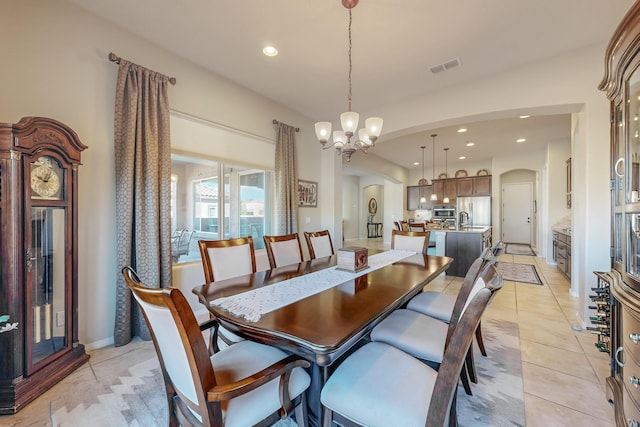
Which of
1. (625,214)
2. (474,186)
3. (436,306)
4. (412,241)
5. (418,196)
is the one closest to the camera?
(625,214)

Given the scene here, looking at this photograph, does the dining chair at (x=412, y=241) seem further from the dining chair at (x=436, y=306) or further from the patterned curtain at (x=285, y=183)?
the patterned curtain at (x=285, y=183)

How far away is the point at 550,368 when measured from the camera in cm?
205

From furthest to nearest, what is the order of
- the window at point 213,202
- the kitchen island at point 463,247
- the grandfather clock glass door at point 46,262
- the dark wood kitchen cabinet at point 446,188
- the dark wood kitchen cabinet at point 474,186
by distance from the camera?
the dark wood kitchen cabinet at point 446,188 < the dark wood kitchen cabinet at point 474,186 < the kitchen island at point 463,247 < the window at point 213,202 < the grandfather clock glass door at point 46,262

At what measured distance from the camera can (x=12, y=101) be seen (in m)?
1.93

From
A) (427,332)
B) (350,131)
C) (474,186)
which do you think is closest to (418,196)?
(474,186)

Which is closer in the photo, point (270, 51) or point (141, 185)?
point (141, 185)

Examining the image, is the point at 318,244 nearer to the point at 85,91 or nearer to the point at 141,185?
the point at 141,185

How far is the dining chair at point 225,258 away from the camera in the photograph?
6.73 ft

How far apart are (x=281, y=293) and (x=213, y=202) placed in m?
2.52

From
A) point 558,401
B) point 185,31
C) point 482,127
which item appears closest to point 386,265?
point 558,401

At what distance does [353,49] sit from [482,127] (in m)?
3.98

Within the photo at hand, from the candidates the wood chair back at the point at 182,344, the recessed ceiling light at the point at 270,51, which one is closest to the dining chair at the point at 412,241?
the recessed ceiling light at the point at 270,51

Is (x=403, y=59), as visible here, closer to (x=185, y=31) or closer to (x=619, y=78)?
(x=619, y=78)

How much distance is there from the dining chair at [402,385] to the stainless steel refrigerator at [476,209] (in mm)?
8066
